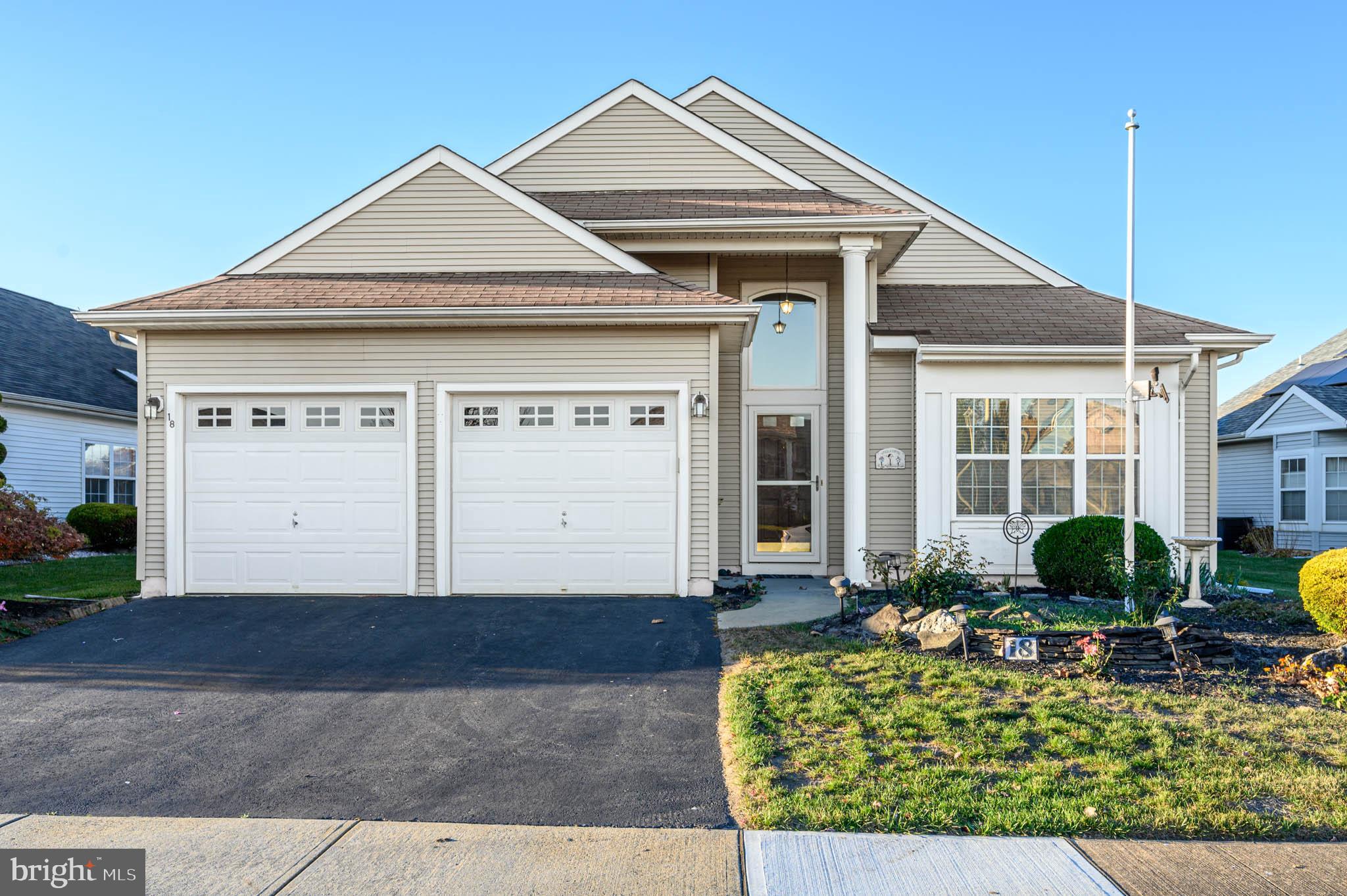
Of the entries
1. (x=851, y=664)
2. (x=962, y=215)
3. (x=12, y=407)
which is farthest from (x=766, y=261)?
(x=12, y=407)

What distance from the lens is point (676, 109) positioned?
36.7 feet

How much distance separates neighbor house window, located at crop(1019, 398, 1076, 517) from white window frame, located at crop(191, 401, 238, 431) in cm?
981

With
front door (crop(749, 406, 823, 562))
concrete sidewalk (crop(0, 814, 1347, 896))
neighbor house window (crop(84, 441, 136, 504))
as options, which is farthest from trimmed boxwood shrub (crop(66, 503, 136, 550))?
concrete sidewalk (crop(0, 814, 1347, 896))

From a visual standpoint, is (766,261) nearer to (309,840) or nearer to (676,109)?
(676,109)

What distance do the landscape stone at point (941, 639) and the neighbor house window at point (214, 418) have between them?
8.00 metres

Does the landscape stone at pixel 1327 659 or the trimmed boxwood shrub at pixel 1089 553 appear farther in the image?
the trimmed boxwood shrub at pixel 1089 553

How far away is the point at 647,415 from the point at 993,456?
4666 mm

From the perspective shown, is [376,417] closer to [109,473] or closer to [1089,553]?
[1089,553]

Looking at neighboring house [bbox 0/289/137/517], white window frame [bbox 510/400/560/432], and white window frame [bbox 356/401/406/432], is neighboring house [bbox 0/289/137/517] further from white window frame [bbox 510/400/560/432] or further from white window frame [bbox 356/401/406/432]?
white window frame [bbox 510/400/560/432]

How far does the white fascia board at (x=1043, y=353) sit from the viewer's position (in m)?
9.59

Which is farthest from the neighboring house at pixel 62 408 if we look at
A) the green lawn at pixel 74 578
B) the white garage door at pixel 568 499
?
the white garage door at pixel 568 499

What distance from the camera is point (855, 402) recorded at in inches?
376

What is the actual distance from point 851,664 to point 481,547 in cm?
465

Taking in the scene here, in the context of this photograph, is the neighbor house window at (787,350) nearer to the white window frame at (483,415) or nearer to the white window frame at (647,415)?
the white window frame at (647,415)
